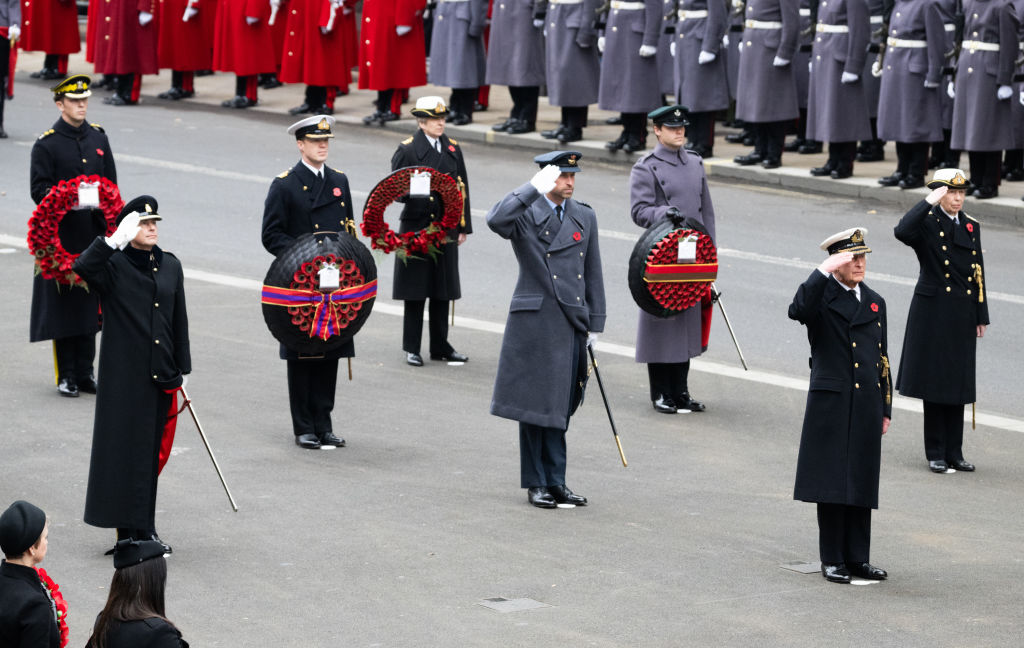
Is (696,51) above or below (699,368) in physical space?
above

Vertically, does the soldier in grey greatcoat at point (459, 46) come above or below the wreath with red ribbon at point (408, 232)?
above

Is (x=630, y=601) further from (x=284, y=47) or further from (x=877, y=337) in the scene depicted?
(x=284, y=47)

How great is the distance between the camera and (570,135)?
917 inches

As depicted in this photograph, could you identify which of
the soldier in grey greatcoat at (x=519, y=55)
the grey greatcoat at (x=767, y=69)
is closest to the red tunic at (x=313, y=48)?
the soldier in grey greatcoat at (x=519, y=55)

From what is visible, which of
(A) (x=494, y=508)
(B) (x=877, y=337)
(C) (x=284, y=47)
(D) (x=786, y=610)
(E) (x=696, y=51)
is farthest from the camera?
(C) (x=284, y=47)

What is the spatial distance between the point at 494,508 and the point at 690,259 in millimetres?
2699

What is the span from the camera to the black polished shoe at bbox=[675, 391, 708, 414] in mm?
12281

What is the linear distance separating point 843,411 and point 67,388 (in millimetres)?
5593

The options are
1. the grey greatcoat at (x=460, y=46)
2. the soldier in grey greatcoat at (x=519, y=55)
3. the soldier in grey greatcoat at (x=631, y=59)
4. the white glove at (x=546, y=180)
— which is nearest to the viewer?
the white glove at (x=546, y=180)

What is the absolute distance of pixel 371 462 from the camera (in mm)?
10820

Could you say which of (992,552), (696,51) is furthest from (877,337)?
(696,51)

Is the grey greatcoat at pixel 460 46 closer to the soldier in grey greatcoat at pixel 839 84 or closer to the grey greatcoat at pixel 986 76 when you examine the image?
the soldier in grey greatcoat at pixel 839 84

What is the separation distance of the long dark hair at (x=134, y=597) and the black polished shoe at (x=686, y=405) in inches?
272

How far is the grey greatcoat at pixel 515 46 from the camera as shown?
23516 millimetres
